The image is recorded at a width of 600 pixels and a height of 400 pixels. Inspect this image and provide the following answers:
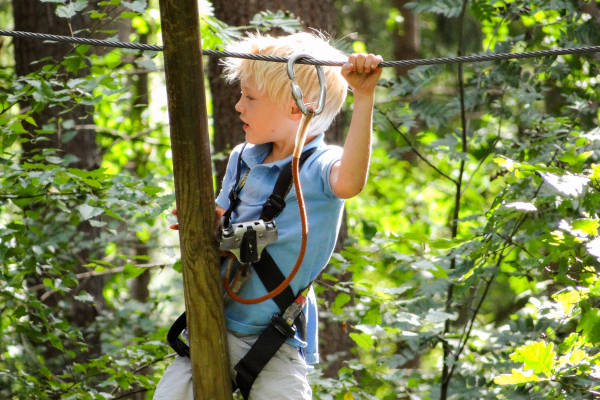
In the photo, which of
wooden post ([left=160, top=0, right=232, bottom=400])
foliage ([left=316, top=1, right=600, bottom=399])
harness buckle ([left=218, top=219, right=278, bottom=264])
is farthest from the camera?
foliage ([left=316, top=1, right=600, bottom=399])

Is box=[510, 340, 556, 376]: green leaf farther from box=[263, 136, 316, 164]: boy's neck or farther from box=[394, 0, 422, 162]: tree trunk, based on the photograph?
box=[394, 0, 422, 162]: tree trunk

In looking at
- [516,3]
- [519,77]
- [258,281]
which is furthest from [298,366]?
[516,3]

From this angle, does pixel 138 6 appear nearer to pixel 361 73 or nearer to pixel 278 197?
pixel 278 197

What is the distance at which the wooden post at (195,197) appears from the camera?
5.24 feet

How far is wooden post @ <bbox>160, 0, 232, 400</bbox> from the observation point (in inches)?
62.9

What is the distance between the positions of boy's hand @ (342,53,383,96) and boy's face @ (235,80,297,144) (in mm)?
342

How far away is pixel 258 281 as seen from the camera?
1886 mm

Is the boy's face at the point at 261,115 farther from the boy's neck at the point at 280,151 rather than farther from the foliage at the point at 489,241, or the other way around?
the foliage at the point at 489,241

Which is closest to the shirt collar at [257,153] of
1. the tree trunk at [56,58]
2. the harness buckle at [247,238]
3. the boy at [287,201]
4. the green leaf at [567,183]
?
the boy at [287,201]

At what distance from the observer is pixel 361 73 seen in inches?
64.3

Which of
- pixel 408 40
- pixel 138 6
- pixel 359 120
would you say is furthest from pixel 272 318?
pixel 408 40

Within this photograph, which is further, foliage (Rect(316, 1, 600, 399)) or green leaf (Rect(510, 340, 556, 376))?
foliage (Rect(316, 1, 600, 399))

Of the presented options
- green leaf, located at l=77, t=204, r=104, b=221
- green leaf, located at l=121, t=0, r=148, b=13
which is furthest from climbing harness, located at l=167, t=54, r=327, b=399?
green leaf, located at l=121, t=0, r=148, b=13

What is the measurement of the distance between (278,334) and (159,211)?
3.32ft
